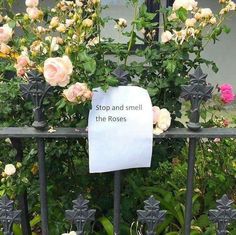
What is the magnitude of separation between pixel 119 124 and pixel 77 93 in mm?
213

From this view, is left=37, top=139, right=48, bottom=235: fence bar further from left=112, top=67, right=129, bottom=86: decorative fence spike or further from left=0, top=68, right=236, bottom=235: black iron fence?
left=112, top=67, right=129, bottom=86: decorative fence spike

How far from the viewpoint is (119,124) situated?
5.40 feet

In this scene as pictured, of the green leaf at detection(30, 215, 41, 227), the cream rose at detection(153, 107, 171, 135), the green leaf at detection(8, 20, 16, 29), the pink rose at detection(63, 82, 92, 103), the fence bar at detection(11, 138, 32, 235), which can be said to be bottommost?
the green leaf at detection(30, 215, 41, 227)

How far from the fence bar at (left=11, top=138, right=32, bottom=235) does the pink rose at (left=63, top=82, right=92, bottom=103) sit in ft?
1.94

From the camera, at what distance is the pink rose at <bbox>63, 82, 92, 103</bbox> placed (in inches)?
60.3

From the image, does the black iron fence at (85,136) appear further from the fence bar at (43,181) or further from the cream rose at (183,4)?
the cream rose at (183,4)

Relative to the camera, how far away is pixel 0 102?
1969mm

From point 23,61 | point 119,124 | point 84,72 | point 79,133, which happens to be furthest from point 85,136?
point 23,61

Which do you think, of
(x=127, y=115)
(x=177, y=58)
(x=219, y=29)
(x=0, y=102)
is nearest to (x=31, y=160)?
(x=0, y=102)

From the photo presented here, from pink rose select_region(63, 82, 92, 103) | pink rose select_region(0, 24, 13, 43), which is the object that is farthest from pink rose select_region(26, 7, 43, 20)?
pink rose select_region(63, 82, 92, 103)

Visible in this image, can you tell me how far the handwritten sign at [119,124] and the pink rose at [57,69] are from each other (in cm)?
19

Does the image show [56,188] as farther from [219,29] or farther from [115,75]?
[219,29]

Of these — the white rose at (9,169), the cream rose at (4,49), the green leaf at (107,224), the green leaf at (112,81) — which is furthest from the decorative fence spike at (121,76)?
the green leaf at (107,224)

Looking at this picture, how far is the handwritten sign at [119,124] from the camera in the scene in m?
1.65
